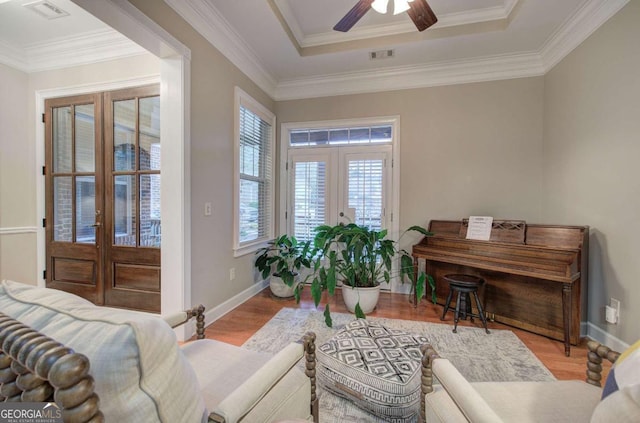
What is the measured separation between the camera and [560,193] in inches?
110

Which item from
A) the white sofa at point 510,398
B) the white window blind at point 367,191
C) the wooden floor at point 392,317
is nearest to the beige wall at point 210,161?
the wooden floor at point 392,317

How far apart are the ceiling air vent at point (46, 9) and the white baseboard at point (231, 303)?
116 inches

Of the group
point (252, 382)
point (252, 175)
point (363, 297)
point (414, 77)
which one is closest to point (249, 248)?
point (252, 175)

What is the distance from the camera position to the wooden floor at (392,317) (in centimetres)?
203

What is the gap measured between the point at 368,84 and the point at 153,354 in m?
3.72

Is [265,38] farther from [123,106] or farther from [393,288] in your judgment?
[393,288]

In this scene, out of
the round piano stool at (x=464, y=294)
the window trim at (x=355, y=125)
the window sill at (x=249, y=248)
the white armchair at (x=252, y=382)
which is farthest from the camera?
the window trim at (x=355, y=125)

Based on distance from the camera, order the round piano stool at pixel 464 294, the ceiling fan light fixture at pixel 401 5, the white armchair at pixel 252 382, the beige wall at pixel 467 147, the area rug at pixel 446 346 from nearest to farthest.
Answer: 1. the white armchair at pixel 252 382
2. the area rug at pixel 446 346
3. the ceiling fan light fixture at pixel 401 5
4. the round piano stool at pixel 464 294
5. the beige wall at pixel 467 147

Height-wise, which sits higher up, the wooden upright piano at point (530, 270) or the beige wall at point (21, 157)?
the beige wall at point (21, 157)

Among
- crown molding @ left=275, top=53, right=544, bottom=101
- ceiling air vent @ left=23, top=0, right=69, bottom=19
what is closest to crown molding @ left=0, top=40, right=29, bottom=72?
ceiling air vent @ left=23, top=0, right=69, bottom=19

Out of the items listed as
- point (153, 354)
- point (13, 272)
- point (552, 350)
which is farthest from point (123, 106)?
point (552, 350)

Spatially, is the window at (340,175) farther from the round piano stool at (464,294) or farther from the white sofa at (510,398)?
the white sofa at (510,398)

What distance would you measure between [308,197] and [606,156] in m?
3.00

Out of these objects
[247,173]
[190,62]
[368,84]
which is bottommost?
[247,173]
